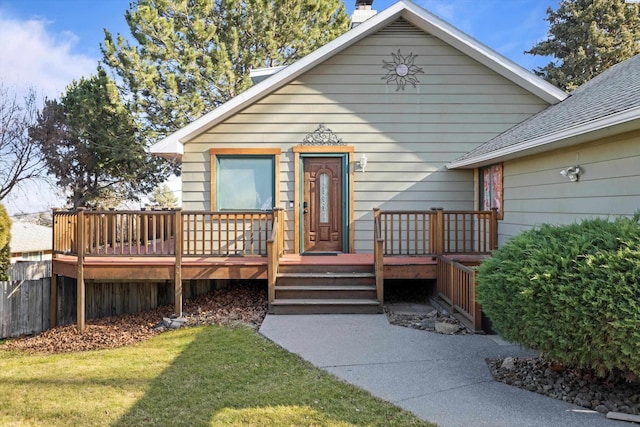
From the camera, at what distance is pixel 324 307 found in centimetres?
638

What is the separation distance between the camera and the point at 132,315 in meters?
7.62

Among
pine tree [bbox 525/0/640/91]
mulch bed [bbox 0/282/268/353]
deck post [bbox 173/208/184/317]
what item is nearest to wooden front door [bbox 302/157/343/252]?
mulch bed [bbox 0/282/268/353]

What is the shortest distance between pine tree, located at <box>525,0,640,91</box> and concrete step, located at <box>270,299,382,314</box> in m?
17.3

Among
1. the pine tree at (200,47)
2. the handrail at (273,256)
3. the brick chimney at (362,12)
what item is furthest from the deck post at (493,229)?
the pine tree at (200,47)

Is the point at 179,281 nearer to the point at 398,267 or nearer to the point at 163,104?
the point at 398,267

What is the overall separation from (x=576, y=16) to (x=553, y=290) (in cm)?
2078

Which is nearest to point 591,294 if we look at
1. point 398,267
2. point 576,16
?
point 398,267

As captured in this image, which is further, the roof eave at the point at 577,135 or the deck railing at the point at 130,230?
the deck railing at the point at 130,230

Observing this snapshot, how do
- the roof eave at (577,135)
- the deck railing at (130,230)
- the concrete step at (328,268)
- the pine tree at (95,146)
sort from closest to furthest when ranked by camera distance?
the roof eave at (577,135)
the deck railing at (130,230)
the concrete step at (328,268)
the pine tree at (95,146)

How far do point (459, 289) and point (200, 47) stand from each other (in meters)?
14.5

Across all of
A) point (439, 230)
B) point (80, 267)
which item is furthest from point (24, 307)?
point (439, 230)

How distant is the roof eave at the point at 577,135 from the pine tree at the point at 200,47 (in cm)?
1199

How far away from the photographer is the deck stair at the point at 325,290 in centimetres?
639

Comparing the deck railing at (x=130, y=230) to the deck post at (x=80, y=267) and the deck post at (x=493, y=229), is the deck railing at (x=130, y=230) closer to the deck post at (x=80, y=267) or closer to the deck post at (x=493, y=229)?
the deck post at (x=80, y=267)
